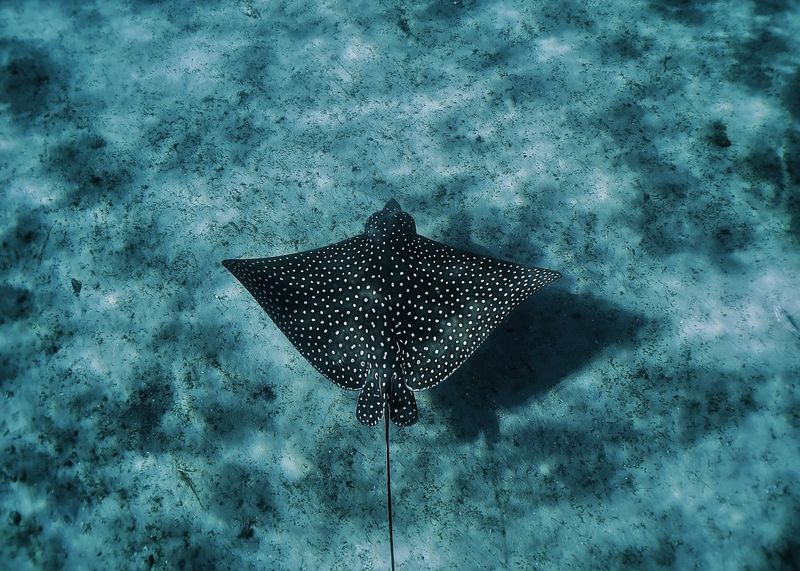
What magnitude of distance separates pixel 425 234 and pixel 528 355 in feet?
5.07

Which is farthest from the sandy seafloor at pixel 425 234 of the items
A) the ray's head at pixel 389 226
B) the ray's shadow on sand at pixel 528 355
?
the ray's head at pixel 389 226

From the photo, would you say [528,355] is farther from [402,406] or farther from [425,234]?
[425,234]

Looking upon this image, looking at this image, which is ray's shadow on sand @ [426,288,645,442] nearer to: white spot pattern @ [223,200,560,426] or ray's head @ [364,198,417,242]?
white spot pattern @ [223,200,560,426]

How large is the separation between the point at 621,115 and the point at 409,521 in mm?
4653

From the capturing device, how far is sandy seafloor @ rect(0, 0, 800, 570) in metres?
3.63

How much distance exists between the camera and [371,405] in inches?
131

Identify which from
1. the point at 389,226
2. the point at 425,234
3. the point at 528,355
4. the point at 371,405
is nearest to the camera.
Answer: the point at 371,405

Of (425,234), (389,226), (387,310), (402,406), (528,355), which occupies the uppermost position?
(389,226)

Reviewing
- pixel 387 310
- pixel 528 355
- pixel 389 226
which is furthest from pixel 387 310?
pixel 528 355

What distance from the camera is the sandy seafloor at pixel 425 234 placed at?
363cm

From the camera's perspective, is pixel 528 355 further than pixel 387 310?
Yes

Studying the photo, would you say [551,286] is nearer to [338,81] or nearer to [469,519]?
[469,519]

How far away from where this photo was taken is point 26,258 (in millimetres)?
4480

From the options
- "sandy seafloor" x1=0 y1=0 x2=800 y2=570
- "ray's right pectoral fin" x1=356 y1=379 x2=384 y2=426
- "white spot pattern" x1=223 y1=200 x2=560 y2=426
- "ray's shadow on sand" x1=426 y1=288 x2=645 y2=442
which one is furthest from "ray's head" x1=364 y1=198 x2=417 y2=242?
→ "ray's shadow on sand" x1=426 y1=288 x2=645 y2=442
